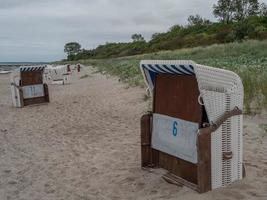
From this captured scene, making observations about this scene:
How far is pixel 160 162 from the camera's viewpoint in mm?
5238

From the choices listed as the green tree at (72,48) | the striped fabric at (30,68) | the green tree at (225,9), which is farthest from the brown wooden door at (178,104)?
the green tree at (72,48)

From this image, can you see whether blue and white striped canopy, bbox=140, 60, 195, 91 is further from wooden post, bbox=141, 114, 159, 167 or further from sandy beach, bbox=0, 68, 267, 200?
sandy beach, bbox=0, 68, 267, 200

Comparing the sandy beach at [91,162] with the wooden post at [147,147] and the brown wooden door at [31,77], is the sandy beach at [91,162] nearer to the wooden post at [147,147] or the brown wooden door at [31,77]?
the wooden post at [147,147]

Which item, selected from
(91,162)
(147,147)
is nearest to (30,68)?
(91,162)

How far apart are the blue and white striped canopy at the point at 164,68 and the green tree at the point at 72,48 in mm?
125145

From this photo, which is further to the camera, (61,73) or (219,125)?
(61,73)

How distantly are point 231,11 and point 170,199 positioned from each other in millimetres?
75114

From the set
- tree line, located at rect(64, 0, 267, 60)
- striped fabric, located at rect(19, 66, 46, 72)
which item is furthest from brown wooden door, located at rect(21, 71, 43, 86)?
tree line, located at rect(64, 0, 267, 60)

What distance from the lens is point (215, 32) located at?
59.3 metres

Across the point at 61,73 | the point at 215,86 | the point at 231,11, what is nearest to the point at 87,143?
the point at 215,86

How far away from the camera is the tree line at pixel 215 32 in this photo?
50938 mm

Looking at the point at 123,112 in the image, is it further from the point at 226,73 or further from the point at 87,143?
the point at 226,73

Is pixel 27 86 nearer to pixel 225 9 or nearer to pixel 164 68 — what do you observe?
pixel 164 68

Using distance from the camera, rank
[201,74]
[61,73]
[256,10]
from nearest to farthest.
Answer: [201,74] → [61,73] → [256,10]
